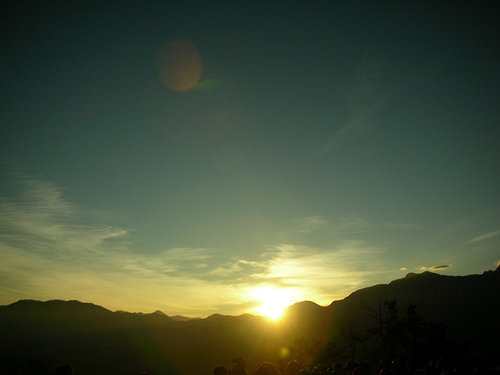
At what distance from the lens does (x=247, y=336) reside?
→ 132 meters

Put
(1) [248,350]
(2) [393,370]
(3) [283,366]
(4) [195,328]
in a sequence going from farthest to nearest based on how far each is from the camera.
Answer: (4) [195,328] < (1) [248,350] < (3) [283,366] < (2) [393,370]

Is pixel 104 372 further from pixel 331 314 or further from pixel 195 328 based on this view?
pixel 331 314

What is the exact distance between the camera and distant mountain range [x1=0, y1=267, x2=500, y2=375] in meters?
97.5

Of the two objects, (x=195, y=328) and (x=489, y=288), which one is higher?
(x=489, y=288)

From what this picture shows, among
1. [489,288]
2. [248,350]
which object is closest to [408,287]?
[489,288]

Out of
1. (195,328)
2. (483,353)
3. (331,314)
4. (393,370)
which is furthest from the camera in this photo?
(195,328)

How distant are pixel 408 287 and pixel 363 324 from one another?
4159cm

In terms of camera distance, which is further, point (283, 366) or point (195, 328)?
point (195, 328)

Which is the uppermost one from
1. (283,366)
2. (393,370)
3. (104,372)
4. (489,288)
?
(489,288)

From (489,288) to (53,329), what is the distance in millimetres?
234273

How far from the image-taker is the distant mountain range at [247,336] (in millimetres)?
97500

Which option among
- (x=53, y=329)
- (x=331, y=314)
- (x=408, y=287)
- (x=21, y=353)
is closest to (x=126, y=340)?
(x=21, y=353)

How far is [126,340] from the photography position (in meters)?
144

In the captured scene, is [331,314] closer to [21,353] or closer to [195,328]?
[195,328]
